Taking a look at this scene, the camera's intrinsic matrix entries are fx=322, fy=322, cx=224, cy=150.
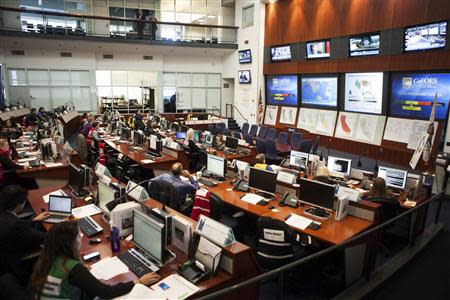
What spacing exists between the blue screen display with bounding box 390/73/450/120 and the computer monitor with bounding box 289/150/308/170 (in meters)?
4.47

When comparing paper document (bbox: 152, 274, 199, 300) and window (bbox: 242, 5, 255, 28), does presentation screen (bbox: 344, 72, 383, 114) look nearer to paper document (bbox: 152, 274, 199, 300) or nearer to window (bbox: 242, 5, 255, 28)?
window (bbox: 242, 5, 255, 28)

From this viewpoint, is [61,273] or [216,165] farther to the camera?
[216,165]

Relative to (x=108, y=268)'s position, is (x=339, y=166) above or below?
above

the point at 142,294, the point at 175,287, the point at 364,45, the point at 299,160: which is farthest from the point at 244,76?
the point at 142,294

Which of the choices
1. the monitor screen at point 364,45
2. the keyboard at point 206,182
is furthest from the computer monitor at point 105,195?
the monitor screen at point 364,45

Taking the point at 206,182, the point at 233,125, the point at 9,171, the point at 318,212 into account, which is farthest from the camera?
the point at 233,125

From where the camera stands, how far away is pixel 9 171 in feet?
19.4

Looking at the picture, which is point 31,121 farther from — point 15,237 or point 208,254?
point 208,254

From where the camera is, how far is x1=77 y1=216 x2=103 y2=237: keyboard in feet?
11.3

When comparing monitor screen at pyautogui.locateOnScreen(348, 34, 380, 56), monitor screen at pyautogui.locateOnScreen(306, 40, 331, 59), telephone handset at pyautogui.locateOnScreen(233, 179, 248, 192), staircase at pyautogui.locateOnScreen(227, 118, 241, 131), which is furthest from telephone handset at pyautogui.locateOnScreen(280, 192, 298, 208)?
staircase at pyautogui.locateOnScreen(227, 118, 241, 131)

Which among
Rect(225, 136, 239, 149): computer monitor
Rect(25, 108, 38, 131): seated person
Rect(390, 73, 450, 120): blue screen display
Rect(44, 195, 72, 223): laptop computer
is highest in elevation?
Rect(390, 73, 450, 120): blue screen display

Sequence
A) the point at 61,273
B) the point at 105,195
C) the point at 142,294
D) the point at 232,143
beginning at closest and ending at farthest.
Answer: the point at 61,273 → the point at 142,294 → the point at 105,195 → the point at 232,143

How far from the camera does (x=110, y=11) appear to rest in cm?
1628

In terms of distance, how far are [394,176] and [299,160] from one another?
1.83 m
